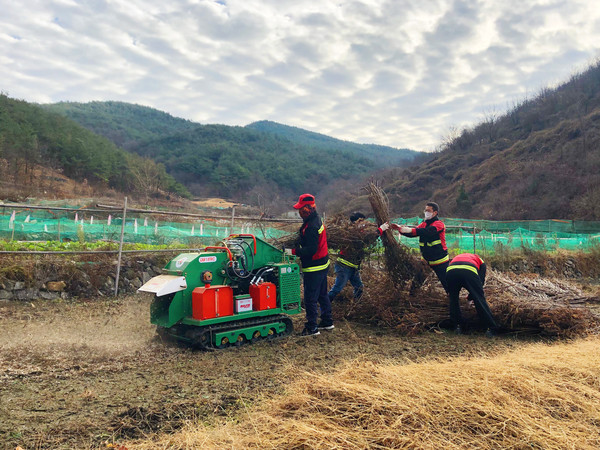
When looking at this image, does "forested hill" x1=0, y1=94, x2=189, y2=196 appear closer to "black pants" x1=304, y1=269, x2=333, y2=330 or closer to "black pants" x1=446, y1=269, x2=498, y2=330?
"black pants" x1=304, y1=269, x2=333, y2=330

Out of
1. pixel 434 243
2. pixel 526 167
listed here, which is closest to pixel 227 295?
pixel 434 243

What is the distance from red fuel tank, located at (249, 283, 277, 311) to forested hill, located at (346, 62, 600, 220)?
28372 mm

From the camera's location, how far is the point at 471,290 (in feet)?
Answer: 20.3

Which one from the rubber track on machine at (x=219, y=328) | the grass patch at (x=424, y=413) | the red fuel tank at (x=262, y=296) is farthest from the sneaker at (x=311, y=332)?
the grass patch at (x=424, y=413)

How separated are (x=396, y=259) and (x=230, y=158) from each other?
77.2m

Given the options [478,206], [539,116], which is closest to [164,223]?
[478,206]

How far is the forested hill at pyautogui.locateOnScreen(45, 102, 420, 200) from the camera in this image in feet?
244

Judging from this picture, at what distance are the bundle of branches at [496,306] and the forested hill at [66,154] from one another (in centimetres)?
3352

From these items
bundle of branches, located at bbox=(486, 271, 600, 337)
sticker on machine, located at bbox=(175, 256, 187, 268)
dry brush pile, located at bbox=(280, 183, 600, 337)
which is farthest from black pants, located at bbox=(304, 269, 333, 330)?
bundle of branches, located at bbox=(486, 271, 600, 337)

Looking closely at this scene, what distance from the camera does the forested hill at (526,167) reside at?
3522 cm

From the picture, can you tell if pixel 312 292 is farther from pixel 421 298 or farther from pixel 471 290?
pixel 471 290

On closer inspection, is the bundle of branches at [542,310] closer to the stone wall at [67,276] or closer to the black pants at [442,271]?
the black pants at [442,271]

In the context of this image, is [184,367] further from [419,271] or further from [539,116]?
[539,116]

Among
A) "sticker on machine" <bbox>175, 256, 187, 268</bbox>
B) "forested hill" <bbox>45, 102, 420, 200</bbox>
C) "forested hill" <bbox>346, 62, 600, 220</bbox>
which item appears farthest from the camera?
"forested hill" <bbox>45, 102, 420, 200</bbox>
